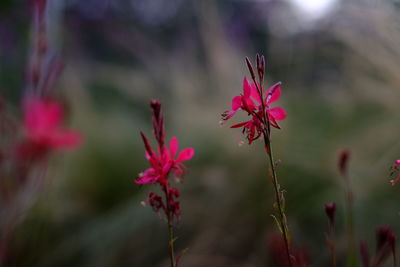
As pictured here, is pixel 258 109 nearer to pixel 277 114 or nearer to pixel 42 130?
pixel 277 114

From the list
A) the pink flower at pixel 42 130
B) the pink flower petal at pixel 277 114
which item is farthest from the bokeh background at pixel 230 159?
the pink flower petal at pixel 277 114

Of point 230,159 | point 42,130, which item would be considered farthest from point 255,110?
point 230,159

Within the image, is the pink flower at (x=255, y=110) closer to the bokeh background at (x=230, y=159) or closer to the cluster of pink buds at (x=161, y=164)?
the cluster of pink buds at (x=161, y=164)

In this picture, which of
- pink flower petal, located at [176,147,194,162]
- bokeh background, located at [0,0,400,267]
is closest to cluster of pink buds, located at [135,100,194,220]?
pink flower petal, located at [176,147,194,162]

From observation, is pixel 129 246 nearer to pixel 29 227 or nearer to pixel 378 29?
pixel 29 227

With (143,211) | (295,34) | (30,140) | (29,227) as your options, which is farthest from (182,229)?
(295,34)

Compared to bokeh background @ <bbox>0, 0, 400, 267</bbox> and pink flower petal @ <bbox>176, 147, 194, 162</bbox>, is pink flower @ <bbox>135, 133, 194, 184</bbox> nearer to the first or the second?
pink flower petal @ <bbox>176, 147, 194, 162</bbox>

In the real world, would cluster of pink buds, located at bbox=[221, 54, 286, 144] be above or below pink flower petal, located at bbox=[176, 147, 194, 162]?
above
